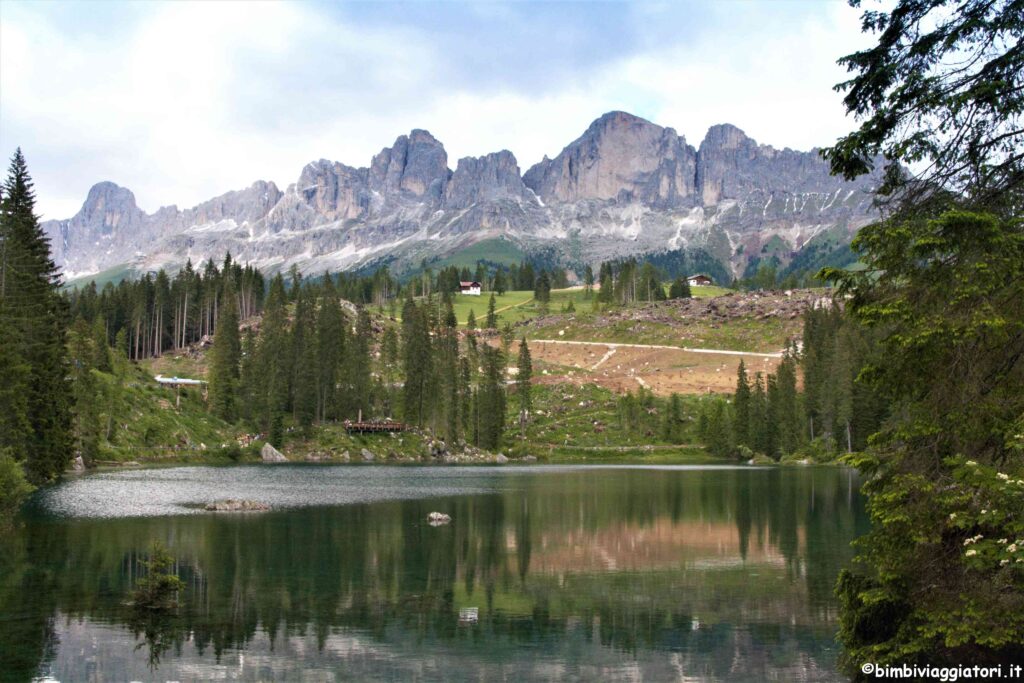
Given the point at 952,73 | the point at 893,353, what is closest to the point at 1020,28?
the point at 952,73

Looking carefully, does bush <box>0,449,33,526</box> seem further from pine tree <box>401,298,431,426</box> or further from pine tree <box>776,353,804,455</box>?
pine tree <box>776,353,804,455</box>

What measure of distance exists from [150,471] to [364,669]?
6912cm

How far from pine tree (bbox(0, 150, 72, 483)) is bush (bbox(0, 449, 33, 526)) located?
310 inches

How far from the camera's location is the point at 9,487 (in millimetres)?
40094

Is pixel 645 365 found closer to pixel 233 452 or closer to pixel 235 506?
pixel 233 452

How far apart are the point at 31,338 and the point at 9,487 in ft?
64.2

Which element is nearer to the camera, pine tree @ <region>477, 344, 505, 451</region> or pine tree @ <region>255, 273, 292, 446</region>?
pine tree @ <region>255, 273, 292, 446</region>

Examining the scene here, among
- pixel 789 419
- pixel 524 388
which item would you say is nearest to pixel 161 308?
pixel 524 388

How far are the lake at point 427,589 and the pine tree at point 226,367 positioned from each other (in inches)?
2143

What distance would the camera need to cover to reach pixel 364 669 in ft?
66.0

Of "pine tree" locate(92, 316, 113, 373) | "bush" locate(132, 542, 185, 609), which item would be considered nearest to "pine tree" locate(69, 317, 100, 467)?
"pine tree" locate(92, 316, 113, 373)

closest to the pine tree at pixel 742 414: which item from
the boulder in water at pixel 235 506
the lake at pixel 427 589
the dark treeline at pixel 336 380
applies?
the dark treeline at pixel 336 380

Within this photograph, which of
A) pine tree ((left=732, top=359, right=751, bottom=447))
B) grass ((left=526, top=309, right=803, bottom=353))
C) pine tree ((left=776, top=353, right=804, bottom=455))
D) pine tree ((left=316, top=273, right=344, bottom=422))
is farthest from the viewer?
grass ((left=526, top=309, right=803, bottom=353))

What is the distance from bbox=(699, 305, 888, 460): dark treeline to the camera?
117 metres
